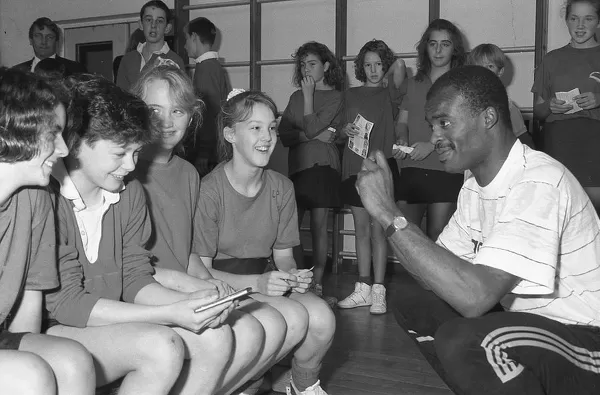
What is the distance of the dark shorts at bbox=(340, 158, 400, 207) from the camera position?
3.71m

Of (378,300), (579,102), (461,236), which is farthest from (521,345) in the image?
(579,102)

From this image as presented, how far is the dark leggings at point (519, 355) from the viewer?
147 cm

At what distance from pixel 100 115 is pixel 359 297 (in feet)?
7.13

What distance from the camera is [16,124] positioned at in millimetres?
1372

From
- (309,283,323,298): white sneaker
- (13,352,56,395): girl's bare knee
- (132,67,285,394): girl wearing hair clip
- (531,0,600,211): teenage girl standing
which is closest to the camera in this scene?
(13,352,56,395): girl's bare knee

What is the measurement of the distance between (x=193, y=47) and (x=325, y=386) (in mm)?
2660

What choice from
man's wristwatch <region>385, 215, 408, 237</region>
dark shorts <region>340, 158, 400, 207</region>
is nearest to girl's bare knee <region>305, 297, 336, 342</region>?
man's wristwatch <region>385, 215, 408, 237</region>

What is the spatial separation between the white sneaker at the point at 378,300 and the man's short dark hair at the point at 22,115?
2.29m

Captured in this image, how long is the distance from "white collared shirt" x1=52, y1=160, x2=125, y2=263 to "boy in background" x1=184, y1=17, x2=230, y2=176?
5.87ft

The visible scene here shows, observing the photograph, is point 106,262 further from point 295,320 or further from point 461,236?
point 461,236

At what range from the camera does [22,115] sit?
4.52 ft

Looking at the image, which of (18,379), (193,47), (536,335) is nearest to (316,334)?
(536,335)

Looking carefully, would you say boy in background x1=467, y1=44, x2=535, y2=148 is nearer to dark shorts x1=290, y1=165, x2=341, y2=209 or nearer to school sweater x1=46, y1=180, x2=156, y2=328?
dark shorts x1=290, y1=165, x2=341, y2=209

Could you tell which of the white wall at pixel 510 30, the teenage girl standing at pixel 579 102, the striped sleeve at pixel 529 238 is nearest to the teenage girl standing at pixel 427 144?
the teenage girl standing at pixel 579 102
